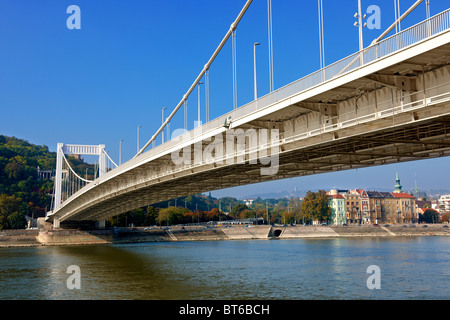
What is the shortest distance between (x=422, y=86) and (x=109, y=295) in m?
14.2

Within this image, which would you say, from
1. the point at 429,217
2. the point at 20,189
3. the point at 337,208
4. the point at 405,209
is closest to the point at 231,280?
the point at 20,189

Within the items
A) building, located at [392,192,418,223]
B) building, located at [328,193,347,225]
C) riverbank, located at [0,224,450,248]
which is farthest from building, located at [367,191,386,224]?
riverbank, located at [0,224,450,248]

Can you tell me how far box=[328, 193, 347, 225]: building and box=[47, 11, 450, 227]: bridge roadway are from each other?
91443 mm

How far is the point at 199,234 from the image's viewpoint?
72.0 meters

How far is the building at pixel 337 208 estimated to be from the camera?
114 meters

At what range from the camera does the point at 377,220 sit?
116375 mm

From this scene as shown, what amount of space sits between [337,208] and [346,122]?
10536 cm

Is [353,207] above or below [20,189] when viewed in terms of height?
below

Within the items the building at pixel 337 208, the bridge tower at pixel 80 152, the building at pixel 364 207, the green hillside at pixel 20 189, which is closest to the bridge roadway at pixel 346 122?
the bridge tower at pixel 80 152

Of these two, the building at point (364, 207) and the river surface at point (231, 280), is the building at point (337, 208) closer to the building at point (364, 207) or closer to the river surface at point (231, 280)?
the building at point (364, 207)

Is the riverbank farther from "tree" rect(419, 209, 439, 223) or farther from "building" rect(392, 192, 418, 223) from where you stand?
"tree" rect(419, 209, 439, 223)

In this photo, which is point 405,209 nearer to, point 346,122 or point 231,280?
point 231,280

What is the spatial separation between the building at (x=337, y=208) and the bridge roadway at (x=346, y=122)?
9144 centimetres
